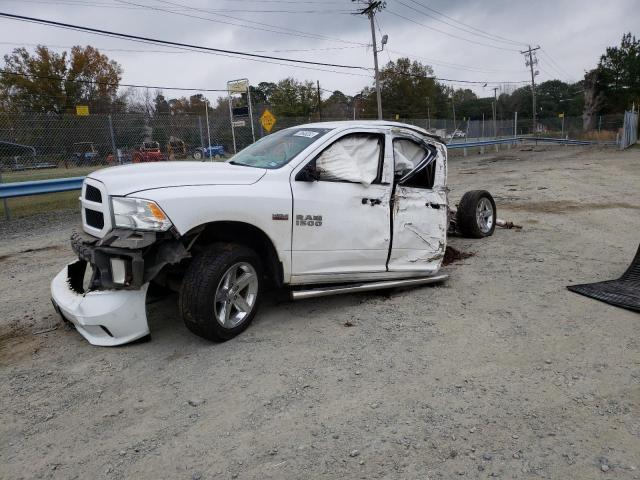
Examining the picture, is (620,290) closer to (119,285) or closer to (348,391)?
(348,391)

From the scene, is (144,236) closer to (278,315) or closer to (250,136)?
(278,315)

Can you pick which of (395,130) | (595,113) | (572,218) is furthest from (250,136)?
(595,113)

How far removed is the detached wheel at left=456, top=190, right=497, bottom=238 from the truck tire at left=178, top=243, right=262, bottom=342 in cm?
441

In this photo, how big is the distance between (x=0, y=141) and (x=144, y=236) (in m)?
10.5

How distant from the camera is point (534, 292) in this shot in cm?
500

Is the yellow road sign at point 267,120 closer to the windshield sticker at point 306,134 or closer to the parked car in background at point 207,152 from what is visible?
the parked car in background at point 207,152

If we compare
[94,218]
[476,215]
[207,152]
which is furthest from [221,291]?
[207,152]

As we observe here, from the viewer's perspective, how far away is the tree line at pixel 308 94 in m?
33.2

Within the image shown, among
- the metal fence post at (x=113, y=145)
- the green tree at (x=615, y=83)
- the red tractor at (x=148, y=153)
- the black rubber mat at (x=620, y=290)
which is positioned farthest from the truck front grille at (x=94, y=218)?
the green tree at (x=615, y=83)

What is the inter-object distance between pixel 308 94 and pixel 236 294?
5658 centimetres

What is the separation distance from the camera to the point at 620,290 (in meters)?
4.86

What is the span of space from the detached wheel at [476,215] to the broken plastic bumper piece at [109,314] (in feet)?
17.4

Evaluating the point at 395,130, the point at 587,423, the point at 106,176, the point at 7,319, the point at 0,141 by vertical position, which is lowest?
the point at 587,423

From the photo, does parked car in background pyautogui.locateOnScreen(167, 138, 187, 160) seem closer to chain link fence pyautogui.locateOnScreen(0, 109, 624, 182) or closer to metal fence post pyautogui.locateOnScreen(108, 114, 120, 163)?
chain link fence pyautogui.locateOnScreen(0, 109, 624, 182)
